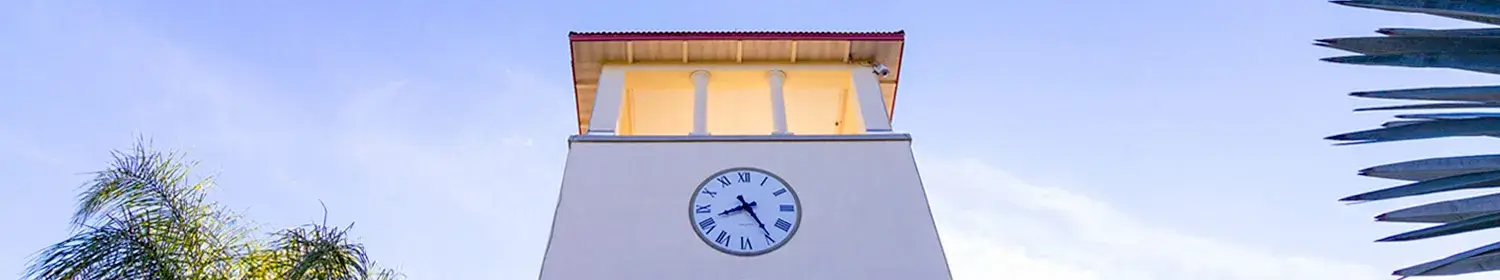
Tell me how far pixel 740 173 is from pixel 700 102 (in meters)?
1.71

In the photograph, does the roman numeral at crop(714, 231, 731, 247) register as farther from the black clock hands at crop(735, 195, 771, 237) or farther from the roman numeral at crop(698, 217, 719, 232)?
the black clock hands at crop(735, 195, 771, 237)

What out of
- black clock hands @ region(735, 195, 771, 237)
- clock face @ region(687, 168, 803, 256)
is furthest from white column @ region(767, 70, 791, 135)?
black clock hands @ region(735, 195, 771, 237)

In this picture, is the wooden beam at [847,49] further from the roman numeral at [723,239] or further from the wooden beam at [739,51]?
the roman numeral at [723,239]

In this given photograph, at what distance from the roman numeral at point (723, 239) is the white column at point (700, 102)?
1739mm

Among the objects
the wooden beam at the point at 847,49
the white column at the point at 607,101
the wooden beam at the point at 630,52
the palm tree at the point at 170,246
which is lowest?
the palm tree at the point at 170,246

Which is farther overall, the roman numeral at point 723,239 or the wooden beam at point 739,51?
the wooden beam at point 739,51

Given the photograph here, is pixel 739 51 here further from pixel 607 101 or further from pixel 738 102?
pixel 607 101

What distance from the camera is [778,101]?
1084cm

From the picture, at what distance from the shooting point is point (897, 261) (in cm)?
829

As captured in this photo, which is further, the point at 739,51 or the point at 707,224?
the point at 739,51

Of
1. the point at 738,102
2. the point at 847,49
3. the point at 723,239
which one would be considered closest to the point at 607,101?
the point at 738,102

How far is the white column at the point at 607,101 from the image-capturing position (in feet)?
33.3

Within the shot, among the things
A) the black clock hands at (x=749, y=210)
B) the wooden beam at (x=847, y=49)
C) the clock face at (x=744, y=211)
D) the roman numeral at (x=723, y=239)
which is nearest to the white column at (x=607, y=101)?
the clock face at (x=744, y=211)

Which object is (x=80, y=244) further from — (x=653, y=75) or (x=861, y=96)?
(x=861, y=96)
